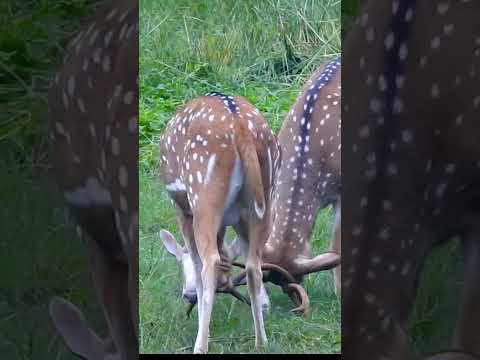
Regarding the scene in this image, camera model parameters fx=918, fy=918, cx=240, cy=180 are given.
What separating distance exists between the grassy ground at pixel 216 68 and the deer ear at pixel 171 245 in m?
0.02

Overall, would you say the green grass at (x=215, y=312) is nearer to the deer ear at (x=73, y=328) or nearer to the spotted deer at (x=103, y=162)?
the spotted deer at (x=103, y=162)

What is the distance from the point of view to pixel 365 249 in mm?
1304

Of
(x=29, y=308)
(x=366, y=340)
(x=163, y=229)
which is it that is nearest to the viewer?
(x=366, y=340)

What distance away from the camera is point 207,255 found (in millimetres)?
2443

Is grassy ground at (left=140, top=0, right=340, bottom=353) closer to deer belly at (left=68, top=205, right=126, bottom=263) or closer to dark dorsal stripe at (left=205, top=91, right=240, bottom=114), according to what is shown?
dark dorsal stripe at (left=205, top=91, right=240, bottom=114)

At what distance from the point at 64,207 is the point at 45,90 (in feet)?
0.62

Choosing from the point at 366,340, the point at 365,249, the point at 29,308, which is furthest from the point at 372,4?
the point at 29,308

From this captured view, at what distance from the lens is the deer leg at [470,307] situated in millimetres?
1312

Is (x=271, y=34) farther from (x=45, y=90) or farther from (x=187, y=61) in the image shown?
(x=45, y=90)

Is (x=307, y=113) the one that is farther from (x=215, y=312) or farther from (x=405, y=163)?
(x=405, y=163)

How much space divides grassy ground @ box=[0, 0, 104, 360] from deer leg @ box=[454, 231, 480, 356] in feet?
1.83

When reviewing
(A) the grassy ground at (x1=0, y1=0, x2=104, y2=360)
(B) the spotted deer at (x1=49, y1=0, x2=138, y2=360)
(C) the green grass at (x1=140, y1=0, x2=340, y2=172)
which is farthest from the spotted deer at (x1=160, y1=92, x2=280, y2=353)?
(A) the grassy ground at (x1=0, y1=0, x2=104, y2=360)

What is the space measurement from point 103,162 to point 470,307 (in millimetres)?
596

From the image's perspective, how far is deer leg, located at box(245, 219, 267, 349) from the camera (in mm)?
2498
